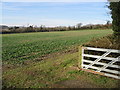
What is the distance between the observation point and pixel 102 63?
5.46 meters

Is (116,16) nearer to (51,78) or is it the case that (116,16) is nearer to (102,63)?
(102,63)

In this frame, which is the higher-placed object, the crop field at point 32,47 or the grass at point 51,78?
the crop field at point 32,47

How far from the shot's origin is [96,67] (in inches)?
222

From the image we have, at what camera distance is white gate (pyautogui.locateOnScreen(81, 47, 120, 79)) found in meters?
5.17

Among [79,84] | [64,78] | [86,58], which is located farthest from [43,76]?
[86,58]

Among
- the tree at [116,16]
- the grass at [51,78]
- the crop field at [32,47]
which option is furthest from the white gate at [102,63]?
the crop field at [32,47]

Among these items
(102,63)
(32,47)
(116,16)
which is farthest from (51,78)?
(32,47)

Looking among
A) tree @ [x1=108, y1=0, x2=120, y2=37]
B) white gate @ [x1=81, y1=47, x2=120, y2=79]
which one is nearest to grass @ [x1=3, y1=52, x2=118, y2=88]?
white gate @ [x1=81, y1=47, x2=120, y2=79]

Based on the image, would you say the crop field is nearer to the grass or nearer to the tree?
the grass

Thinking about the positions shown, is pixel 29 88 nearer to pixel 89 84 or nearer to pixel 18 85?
pixel 18 85

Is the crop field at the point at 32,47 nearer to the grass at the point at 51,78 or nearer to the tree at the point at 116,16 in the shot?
the grass at the point at 51,78

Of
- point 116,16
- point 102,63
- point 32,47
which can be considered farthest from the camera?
point 32,47

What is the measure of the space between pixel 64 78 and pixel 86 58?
62.2 inches

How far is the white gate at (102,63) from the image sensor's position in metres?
5.17
